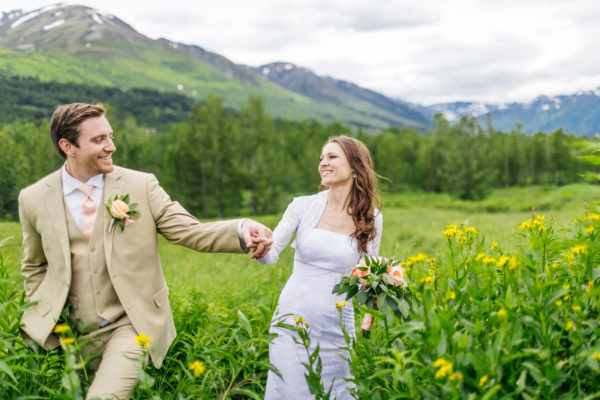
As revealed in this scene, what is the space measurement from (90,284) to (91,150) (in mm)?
1034

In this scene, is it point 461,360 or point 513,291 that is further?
point 513,291

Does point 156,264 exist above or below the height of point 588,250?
below

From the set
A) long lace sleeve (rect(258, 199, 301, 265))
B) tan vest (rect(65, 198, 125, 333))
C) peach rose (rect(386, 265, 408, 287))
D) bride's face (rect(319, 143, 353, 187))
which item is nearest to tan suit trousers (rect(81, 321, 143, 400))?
tan vest (rect(65, 198, 125, 333))

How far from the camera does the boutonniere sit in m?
3.30

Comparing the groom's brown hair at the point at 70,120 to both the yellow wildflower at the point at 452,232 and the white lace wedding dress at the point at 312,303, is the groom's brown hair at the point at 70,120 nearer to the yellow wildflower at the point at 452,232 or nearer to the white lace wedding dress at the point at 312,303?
the white lace wedding dress at the point at 312,303

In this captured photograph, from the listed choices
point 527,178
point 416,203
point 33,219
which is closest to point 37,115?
point 416,203

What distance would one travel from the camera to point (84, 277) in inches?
133

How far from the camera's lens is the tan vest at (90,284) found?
11.0 feet

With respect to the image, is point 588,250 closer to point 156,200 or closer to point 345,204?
point 345,204

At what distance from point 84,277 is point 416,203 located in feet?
195

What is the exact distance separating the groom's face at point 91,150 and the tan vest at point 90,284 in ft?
1.37

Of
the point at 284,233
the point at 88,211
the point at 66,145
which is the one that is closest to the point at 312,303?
the point at 284,233

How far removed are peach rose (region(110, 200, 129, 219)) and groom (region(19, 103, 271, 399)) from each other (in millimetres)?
91

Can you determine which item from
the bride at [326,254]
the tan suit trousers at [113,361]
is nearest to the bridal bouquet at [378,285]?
the bride at [326,254]
